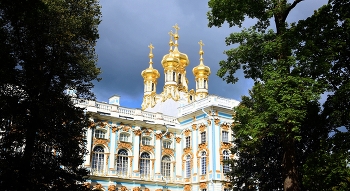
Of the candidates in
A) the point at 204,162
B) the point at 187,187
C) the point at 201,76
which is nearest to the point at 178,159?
the point at 187,187

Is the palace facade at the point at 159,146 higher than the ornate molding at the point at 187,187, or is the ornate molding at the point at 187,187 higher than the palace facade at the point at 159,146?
the palace facade at the point at 159,146

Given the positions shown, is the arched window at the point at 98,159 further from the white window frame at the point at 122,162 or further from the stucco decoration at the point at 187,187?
the stucco decoration at the point at 187,187

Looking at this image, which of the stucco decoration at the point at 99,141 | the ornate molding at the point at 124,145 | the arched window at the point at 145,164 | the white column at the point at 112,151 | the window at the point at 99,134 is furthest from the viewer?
the arched window at the point at 145,164

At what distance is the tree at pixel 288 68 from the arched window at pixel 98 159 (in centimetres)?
1753

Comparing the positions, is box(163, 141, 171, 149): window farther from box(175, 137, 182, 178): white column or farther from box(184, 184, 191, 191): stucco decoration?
box(184, 184, 191, 191): stucco decoration

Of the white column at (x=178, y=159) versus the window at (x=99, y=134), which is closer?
the window at (x=99, y=134)

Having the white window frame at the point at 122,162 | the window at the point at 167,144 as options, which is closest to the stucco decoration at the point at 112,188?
the white window frame at the point at 122,162

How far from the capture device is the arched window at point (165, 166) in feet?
104

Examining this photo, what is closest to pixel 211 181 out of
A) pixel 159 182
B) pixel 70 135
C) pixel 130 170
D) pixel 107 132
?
pixel 159 182

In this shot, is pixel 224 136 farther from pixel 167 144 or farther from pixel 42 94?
pixel 42 94

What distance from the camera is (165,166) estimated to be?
3200 centimetres

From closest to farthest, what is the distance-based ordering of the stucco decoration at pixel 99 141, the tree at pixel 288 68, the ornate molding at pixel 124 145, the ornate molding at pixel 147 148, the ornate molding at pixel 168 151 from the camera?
the tree at pixel 288 68
the stucco decoration at pixel 99 141
the ornate molding at pixel 124 145
the ornate molding at pixel 147 148
the ornate molding at pixel 168 151

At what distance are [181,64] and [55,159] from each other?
1323 inches

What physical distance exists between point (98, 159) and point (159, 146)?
5.12 m
